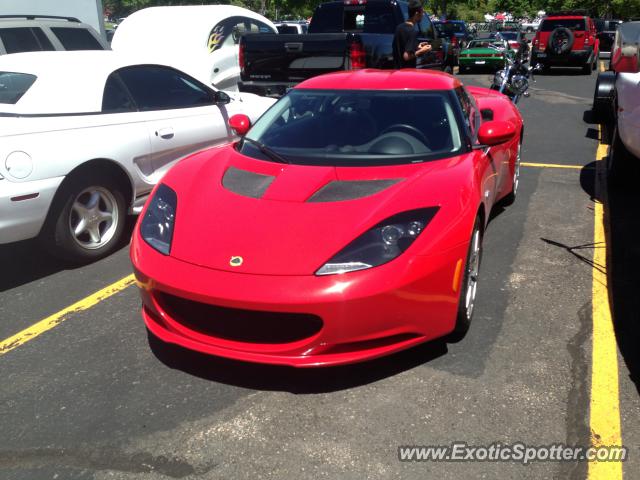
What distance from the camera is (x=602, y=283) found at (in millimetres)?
4230

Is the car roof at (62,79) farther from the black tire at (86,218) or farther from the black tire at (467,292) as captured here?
the black tire at (467,292)

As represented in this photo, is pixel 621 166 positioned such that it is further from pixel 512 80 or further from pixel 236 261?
pixel 512 80

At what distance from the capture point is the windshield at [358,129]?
379 cm

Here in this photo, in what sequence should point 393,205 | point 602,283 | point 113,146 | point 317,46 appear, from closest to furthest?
point 393,205 < point 602,283 < point 113,146 < point 317,46

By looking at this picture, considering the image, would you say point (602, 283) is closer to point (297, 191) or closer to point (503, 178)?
point (503, 178)

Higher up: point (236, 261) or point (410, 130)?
point (410, 130)

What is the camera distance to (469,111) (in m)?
4.42

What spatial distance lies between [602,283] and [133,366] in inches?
125

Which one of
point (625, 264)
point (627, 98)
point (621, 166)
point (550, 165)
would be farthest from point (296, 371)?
point (550, 165)

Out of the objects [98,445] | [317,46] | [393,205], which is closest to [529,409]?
[393,205]

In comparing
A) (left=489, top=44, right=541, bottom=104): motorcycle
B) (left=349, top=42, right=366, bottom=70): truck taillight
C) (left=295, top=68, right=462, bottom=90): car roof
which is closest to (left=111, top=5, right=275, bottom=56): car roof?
(left=349, top=42, right=366, bottom=70): truck taillight

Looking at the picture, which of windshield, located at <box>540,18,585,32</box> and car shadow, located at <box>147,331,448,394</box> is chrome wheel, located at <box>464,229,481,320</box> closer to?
car shadow, located at <box>147,331,448,394</box>

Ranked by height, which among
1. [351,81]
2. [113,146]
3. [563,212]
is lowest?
[563,212]

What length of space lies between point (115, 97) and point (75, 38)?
5749 mm
